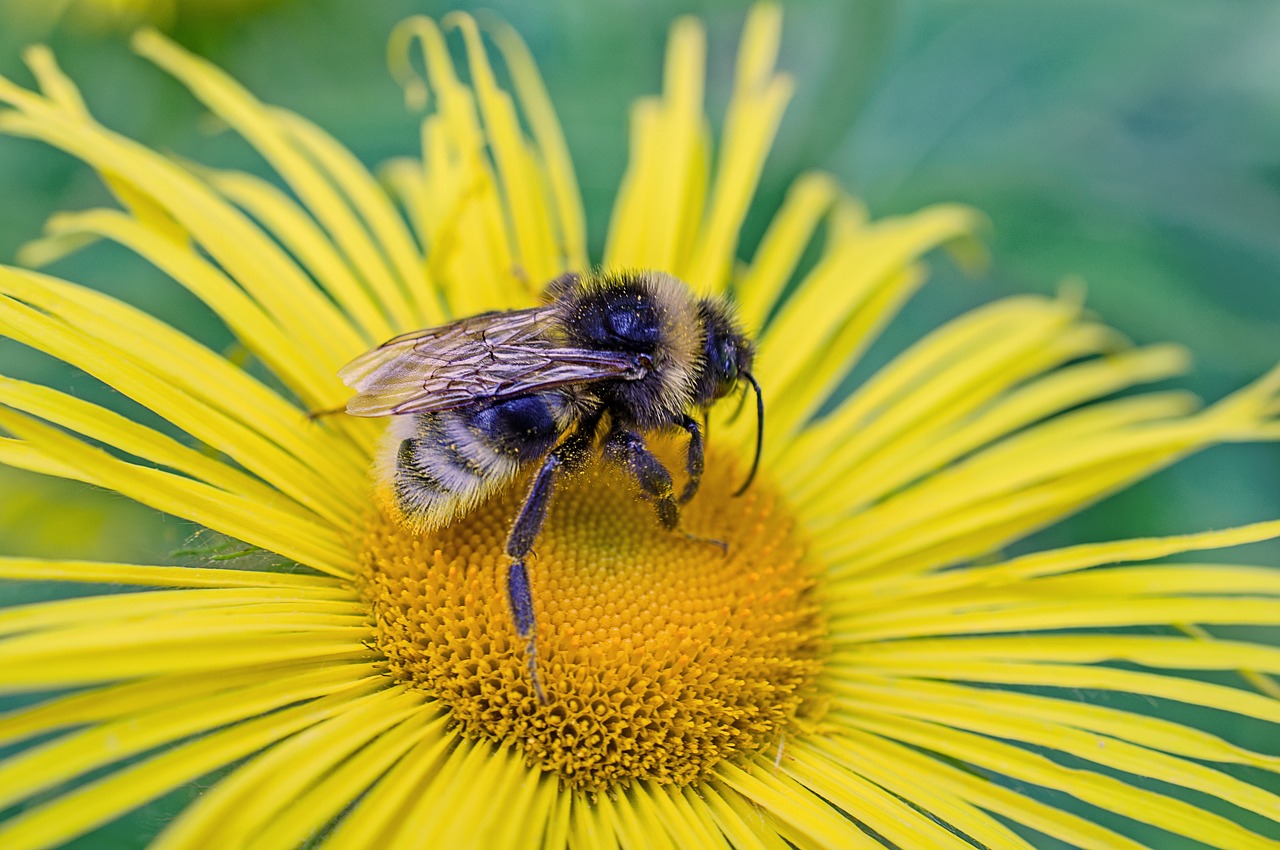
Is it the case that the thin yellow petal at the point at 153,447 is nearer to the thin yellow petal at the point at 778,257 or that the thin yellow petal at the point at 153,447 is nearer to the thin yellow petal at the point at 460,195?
the thin yellow petal at the point at 460,195

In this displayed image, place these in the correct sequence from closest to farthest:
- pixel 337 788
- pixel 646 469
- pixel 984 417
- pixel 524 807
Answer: pixel 337 788
pixel 524 807
pixel 646 469
pixel 984 417

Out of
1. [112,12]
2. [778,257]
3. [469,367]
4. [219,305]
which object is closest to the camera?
[469,367]

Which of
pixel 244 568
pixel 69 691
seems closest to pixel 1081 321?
pixel 244 568

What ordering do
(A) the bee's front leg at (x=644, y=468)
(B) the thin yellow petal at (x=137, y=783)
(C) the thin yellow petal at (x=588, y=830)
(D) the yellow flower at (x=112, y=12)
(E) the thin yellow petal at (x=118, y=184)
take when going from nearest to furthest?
(B) the thin yellow petal at (x=137, y=783)
(C) the thin yellow petal at (x=588, y=830)
(A) the bee's front leg at (x=644, y=468)
(E) the thin yellow petal at (x=118, y=184)
(D) the yellow flower at (x=112, y=12)

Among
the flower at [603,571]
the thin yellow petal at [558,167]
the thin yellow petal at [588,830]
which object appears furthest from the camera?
the thin yellow petal at [558,167]

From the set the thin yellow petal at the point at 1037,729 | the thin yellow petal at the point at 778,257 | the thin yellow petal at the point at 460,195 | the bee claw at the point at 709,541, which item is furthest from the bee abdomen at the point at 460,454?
the thin yellow petal at the point at 778,257

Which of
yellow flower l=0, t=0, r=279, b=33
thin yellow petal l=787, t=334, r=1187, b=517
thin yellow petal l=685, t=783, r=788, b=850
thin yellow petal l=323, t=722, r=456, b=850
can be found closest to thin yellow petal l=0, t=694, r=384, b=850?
thin yellow petal l=323, t=722, r=456, b=850

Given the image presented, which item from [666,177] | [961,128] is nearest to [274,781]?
[666,177]

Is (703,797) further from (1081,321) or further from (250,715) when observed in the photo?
(1081,321)

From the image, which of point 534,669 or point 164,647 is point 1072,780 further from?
point 164,647
